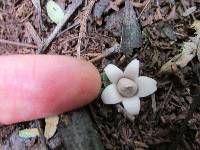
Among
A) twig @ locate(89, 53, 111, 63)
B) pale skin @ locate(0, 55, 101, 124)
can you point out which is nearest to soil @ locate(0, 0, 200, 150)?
twig @ locate(89, 53, 111, 63)

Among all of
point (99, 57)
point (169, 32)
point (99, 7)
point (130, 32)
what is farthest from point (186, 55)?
point (99, 7)

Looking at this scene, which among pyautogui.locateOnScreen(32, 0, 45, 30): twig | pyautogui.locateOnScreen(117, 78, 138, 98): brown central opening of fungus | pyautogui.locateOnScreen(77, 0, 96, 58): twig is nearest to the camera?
pyautogui.locateOnScreen(117, 78, 138, 98): brown central opening of fungus

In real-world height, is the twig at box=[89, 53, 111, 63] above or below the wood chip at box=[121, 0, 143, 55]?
below

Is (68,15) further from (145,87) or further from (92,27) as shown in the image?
(145,87)

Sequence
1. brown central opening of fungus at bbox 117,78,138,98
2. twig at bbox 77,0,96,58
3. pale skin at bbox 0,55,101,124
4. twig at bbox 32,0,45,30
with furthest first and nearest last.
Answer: twig at bbox 32,0,45,30 → twig at bbox 77,0,96,58 → brown central opening of fungus at bbox 117,78,138,98 → pale skin at bbox 0,55,101,124

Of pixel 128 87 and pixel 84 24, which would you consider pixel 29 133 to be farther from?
pixel 84 24

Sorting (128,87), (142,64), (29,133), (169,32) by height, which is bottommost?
(29,133)

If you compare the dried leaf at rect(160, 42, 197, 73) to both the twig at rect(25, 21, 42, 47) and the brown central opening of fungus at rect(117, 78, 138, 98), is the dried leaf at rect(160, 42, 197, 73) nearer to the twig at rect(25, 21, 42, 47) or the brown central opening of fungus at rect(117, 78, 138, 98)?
the brown central opening of fungus at rect(117, 78, 138, 98)
